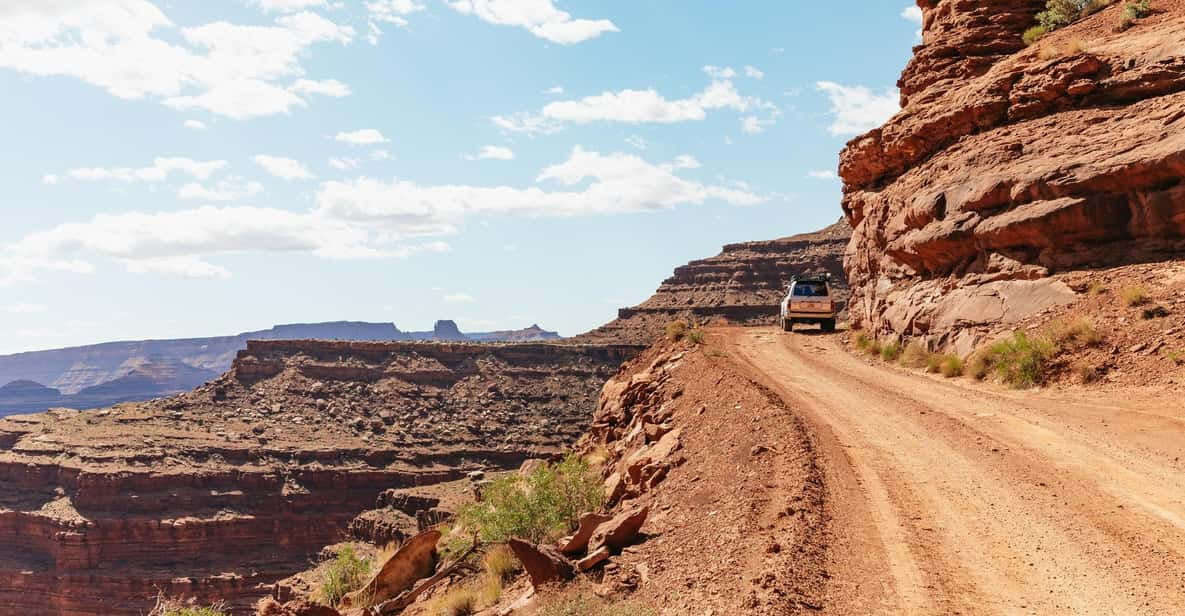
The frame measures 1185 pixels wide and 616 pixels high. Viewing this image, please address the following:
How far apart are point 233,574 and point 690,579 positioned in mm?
65951

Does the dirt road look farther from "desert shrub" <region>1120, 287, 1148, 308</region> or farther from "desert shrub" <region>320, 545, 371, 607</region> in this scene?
"desert shrub" <region>320, 545, 371, 607</region>

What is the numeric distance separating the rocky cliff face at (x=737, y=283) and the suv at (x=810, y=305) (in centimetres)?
7415

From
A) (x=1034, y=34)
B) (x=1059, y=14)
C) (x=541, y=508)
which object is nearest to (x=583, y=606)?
(x=541, y=508)

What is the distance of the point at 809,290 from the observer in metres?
33.2

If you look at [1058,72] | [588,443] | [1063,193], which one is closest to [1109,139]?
[1063,193]

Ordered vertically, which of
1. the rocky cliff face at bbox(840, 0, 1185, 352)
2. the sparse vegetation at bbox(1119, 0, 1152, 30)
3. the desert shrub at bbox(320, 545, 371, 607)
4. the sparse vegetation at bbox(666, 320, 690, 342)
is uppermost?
the sparse vegetation at bbox(1119, 0, 1152, 30)

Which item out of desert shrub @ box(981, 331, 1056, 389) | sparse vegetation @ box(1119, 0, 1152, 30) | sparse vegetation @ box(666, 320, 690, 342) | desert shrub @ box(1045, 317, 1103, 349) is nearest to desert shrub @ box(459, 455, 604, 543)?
desert shrub @ box(981, 331, 1056, 389)

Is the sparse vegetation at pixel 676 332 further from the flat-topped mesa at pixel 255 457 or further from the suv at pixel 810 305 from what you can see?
the flat-topped mesa at pixel 255 457

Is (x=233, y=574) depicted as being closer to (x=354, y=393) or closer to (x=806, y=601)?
(x=354, y=393)

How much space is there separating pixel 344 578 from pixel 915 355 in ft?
45.7

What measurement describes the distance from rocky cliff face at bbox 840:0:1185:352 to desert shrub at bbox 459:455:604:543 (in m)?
10.3

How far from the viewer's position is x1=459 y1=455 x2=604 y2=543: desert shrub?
12773 millimetres

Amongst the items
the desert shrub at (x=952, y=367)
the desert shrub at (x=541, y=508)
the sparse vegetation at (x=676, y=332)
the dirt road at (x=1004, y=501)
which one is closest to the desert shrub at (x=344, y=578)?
the desert shrub at (x=541, y=508)

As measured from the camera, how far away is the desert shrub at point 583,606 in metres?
7.26
